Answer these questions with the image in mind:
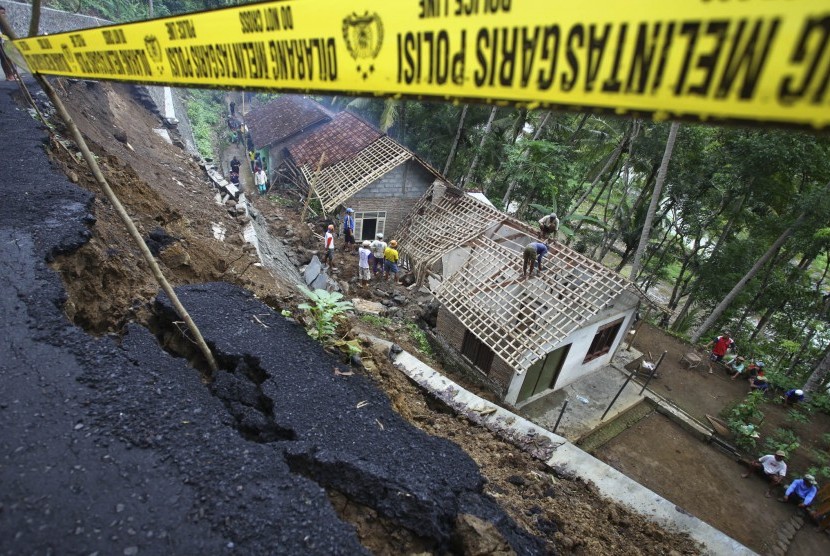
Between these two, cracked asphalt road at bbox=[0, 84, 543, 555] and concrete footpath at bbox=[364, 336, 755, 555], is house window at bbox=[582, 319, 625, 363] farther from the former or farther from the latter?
cracked asphalt road at bbox=[0, 84, 543, 555]

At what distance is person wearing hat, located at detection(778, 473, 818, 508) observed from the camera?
863cm

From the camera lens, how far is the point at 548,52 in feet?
3.72

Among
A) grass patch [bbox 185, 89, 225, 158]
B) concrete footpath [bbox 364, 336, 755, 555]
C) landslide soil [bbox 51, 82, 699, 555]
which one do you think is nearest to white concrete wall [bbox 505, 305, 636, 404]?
concrete footpath [bbox 364, 336, 755, 555]

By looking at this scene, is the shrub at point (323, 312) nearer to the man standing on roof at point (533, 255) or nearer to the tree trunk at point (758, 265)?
the man standing on roof at point (533, 255)

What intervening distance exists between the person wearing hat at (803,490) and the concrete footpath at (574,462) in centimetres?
627

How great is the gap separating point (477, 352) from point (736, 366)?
9.99m

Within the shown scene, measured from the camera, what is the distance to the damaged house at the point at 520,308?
877 centimetres

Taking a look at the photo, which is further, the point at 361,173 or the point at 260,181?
the point at 260,181

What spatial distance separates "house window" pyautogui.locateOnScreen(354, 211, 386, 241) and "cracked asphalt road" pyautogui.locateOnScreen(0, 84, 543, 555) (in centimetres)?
1248

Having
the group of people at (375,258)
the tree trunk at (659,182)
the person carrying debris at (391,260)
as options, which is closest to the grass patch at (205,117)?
the group of people at (375,258)

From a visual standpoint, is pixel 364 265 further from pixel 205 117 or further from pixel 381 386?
pixel 205 117

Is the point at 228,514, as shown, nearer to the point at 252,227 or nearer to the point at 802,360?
the point at 252,227

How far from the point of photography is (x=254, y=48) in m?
1.84

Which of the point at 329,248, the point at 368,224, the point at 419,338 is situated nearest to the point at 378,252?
the point at 329,248
